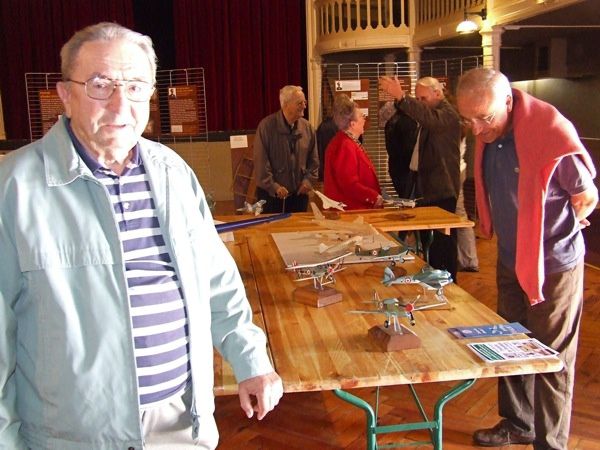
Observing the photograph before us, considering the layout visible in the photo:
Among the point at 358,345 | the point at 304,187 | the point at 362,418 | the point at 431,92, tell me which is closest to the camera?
the point at 358,345

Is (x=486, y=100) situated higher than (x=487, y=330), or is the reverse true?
(x=486, y=100)

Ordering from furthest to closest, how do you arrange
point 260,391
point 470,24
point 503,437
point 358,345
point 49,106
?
point 49,106, point 470,24, point 503,437, point 358,345, point 260,391

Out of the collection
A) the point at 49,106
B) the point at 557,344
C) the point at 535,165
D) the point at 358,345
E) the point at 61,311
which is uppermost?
the point at 49,106

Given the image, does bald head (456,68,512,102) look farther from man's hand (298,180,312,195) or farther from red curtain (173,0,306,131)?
red curtain (173,0,306,131)

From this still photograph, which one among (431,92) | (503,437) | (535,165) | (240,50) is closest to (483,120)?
(535,165)

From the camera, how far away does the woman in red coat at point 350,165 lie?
4.12 metres

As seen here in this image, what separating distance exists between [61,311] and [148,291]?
18 centimetres

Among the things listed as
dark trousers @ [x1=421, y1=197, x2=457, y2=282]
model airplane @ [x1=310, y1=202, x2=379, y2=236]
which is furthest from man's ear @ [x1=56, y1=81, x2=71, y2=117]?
dark trousers @ [x1=421, y1=197, x2=457, y2=282]

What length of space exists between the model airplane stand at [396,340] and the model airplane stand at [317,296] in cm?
40

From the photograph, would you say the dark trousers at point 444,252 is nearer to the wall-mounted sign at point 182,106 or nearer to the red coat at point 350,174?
the red coat at point 350,174

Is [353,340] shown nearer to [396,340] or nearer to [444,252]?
[396,340]

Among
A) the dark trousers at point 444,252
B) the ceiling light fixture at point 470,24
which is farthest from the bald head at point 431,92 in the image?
the ceiling light fixture at point 470,24

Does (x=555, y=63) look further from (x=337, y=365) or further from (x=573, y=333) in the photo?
(x=337, y=365)

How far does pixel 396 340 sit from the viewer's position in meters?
1.78
